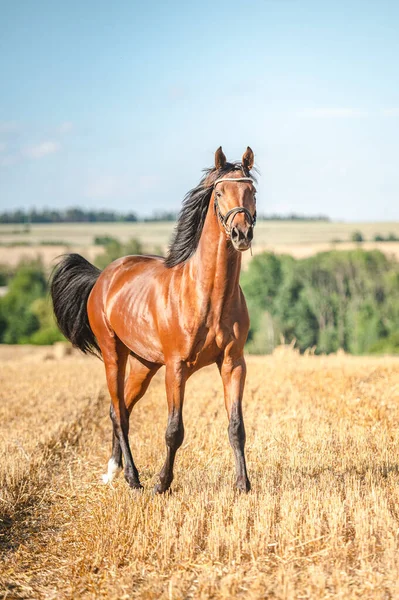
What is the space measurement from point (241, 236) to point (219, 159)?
1.00 meters

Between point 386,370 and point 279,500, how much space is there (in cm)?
975

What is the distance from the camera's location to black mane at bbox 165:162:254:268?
7.56 meters

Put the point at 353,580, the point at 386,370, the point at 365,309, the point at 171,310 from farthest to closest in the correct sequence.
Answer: the point at 365,309 < the point at 386,370 < the point at 171,310 < the point at 353,580

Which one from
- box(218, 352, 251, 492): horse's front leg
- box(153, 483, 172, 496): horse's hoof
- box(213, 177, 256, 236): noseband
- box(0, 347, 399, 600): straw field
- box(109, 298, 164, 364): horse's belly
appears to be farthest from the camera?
box(109, 298, 164, 364): horse's belly

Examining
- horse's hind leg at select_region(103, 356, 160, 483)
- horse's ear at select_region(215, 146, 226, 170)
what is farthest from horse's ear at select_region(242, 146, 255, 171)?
horse's hind leg at select_region(103, 356, 160, 483)

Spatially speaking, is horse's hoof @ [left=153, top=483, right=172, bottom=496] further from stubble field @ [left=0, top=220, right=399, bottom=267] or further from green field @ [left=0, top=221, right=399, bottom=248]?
green field @ [left=0, top=221, right=399, bottom=248]

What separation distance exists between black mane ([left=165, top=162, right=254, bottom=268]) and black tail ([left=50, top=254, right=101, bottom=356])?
99.6 inches

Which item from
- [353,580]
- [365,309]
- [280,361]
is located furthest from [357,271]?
[353,580]

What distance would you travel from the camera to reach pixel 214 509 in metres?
6.73

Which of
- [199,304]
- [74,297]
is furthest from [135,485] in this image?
[74,297]

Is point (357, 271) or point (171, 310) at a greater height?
point (171, 310)

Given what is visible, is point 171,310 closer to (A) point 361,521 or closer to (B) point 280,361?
(A) point 361,521

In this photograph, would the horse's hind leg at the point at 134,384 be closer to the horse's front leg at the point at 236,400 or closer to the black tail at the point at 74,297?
the black tail at the point at 74,297

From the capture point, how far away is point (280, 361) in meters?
20.4
